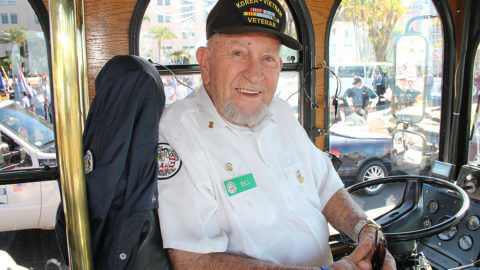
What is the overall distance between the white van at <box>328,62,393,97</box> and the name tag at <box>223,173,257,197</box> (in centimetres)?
147

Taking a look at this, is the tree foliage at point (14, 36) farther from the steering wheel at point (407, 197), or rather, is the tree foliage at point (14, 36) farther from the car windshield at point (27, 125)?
the steering wheel at point (407, 197)

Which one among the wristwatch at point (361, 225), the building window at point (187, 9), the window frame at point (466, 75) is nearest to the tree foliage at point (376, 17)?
the window frame at point (466, 75)

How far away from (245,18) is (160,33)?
2.69ft

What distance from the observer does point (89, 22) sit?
208 cm

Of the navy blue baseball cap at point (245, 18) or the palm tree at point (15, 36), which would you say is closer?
the navy blue baseball cap at point (245, 18)

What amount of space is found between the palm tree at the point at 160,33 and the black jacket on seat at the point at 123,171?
100cm

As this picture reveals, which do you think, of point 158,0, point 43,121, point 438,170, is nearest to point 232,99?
point 158,0

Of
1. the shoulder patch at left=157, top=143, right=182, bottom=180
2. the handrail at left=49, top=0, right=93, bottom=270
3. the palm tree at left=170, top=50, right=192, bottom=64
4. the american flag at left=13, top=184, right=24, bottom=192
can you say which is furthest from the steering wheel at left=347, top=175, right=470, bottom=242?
the american flag at left=13, top=184, right=24, bottom=192

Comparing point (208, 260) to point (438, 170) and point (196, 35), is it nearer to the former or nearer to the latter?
point (196, 35)

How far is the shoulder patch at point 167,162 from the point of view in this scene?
4.49ft

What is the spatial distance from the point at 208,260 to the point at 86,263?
62cm

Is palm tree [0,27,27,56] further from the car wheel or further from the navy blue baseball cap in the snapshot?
the car wheel

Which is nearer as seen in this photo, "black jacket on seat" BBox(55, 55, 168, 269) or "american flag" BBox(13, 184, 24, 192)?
"black jacket on seat" BBox(55, 55, 168, 269)

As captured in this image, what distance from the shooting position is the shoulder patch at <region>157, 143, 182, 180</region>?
1.37 m
